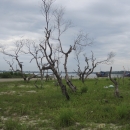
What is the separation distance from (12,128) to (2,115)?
7.15ft

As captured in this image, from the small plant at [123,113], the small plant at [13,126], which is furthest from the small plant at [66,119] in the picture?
the small plant at [123,113]

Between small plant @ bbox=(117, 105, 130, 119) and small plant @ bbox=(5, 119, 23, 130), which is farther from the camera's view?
small plant @ bbox=(117, 105, 130, 119)

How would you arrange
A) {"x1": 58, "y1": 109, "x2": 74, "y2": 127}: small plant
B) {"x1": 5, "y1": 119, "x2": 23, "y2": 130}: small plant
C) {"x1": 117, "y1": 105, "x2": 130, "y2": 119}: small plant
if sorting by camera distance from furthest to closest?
1. {"x1": 117, "y1": 105, "x2": 130, "y2": 119}: small plant
2. {"x1": 58, "y1": 109, "x2": 74, "y2": 127}: small plant
3. {"x1": 5, "y1": 119, "x2": 23, "y2": 130}: small plant

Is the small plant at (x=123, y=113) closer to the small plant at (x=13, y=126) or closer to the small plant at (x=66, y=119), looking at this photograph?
the small plant at (x=66, y=119)

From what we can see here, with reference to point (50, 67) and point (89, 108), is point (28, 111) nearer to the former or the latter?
point (89, 108)

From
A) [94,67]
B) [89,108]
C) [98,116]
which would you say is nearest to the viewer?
[98,116]

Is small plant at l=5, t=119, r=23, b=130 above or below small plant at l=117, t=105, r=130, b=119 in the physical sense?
below

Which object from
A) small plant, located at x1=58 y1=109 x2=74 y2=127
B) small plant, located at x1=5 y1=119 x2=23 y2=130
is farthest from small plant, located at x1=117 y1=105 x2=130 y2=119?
small plant, located at x1=5 y1=119 x2=23 y2=130

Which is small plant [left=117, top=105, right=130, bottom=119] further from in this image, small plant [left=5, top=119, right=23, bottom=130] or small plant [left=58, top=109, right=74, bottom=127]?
small plant [left=5, top=119, right=23, bottom=130]

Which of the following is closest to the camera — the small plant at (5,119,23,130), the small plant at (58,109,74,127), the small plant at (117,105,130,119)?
the small plant at (5,119,23,130)

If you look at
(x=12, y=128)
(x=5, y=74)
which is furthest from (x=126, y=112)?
(x=5, y=74)

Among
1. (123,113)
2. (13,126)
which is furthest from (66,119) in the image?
(123,113)

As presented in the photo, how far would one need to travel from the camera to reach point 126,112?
21.8ft

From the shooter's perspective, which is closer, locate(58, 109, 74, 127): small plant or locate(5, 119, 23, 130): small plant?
locate(5, 119, 23, 130): small plant
